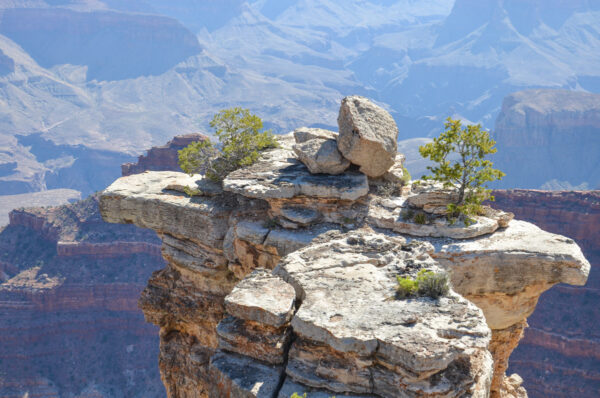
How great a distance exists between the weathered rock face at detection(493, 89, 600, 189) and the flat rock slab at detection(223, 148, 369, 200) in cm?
18748

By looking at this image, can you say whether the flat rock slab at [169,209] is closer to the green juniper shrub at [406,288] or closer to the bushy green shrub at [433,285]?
the green juniper shrub at [406,288]

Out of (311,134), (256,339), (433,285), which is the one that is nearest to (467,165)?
(311,134)

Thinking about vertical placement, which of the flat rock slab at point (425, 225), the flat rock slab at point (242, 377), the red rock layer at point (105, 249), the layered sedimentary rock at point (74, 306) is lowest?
the layered sedimentary rock at point (74, 306)

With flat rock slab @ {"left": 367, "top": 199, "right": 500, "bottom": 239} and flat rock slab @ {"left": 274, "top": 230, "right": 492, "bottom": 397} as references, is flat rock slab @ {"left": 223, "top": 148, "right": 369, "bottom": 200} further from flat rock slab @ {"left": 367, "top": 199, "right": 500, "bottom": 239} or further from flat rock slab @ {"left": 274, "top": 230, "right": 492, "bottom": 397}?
flat rock slab @ {"left": 274, "top": 230, "right": 492, "bottom": 397}

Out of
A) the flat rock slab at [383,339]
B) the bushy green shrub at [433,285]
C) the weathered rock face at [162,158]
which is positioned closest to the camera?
the flat rock slab at [383,339]

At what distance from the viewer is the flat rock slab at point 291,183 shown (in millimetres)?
18594

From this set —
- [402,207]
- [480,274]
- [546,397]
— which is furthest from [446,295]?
[546,397]

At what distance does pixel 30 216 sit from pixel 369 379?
83047 mm

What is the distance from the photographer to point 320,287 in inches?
507

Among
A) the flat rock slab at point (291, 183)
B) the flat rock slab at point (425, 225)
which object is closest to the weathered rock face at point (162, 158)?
the flat rock slab at point (291, 183)

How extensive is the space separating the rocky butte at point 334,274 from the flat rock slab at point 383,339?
0.03 meters

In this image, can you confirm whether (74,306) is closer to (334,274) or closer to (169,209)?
(169,209)

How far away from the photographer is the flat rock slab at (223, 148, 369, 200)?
18594mm

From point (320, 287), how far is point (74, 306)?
7300 cm
